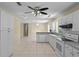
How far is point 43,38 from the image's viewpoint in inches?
419

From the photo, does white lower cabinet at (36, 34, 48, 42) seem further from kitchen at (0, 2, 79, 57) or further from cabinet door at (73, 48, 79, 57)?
cabinet door at (73, 48, 79, 57)

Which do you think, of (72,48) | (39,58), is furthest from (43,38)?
(72,48)

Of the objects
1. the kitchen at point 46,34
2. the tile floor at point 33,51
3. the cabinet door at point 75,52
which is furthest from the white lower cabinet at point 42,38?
the cabinet door at point 75,52

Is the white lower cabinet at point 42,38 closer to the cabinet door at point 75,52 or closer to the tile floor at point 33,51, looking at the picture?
the tile floor at point 33,51

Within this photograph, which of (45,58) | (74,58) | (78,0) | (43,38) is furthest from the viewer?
(43,38)

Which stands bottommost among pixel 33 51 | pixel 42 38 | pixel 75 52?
pixel 33 51

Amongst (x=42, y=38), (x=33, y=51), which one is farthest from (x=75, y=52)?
(x=42, y=38)

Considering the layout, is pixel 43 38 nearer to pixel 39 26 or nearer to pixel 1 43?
pixel 1 43

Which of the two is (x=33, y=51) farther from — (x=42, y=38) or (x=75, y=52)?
(x=42, y=38)

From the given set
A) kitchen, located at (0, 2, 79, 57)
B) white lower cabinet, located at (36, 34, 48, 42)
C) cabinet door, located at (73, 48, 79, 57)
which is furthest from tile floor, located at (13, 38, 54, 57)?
white lower cabinet, located at (36, 34, 48, 42)

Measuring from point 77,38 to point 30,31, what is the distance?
14823 mm

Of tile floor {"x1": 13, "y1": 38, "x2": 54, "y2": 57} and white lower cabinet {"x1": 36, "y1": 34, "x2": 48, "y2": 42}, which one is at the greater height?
white lower cabinet {"x1": 36, "y1": 34, "x2": 48, "y2": 42}

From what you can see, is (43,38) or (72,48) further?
(43,38)

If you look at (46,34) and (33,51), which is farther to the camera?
(46,34)
